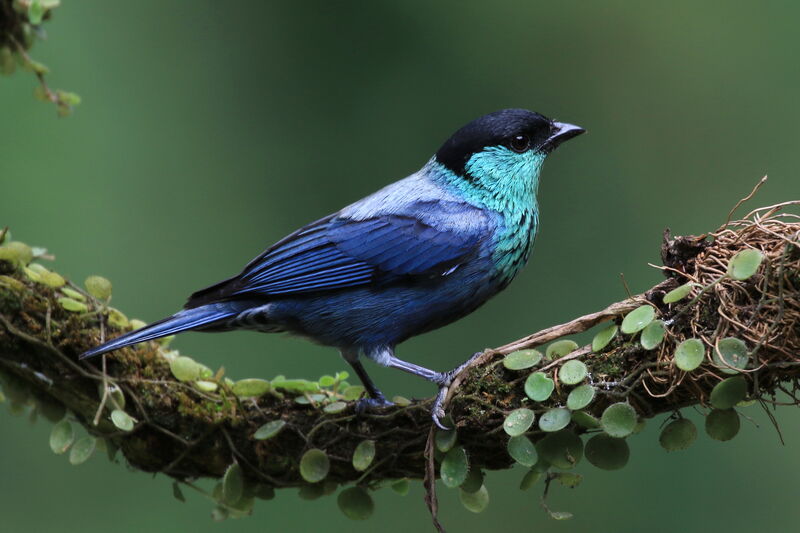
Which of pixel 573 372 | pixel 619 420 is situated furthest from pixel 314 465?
pixel 619 420

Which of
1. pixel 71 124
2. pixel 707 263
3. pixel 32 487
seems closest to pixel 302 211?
pixel 71 124

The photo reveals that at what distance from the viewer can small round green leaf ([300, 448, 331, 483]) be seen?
10.9 feet

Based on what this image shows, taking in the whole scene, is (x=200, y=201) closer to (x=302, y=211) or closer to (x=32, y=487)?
(x=302, y=211)

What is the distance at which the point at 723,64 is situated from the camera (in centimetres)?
680

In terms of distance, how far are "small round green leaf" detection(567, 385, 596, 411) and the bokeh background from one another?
2.91 m

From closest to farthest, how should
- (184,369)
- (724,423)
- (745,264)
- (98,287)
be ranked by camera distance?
1. (745,264)
2. (724,423)
3. (184,369)
4. (98,287)

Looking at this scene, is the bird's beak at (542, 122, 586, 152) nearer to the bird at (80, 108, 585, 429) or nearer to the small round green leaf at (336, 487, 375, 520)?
the bird at (80, 108, 585, 429)

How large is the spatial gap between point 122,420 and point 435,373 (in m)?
1.12

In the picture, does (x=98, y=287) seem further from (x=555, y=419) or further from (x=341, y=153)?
(x=341, y=153)

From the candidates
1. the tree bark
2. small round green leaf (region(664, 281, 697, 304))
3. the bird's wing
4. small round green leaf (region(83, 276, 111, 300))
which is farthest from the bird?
small round green leaf (region(664, 281, 697, 304))

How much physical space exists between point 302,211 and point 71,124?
1.70 m

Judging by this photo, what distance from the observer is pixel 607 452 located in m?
2.85

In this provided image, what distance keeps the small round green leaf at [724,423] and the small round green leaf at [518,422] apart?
0.51 m

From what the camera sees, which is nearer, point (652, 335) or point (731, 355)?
point (731, 355)
